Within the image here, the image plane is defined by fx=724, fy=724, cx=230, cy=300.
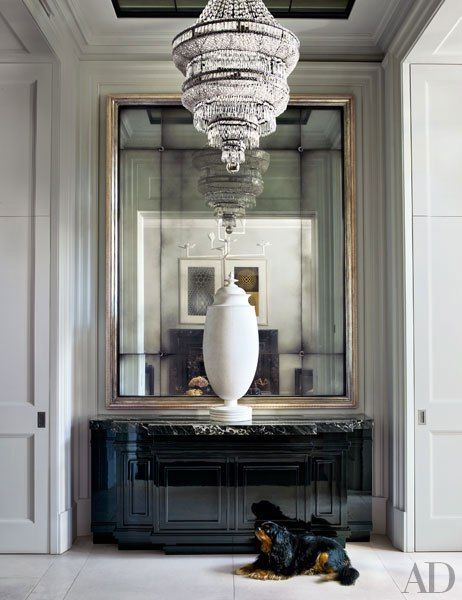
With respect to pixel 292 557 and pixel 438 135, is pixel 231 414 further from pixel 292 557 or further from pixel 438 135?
pixel 438 135

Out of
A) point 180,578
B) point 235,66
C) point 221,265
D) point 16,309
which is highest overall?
point 235,66

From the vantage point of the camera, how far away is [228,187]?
4.66 meters

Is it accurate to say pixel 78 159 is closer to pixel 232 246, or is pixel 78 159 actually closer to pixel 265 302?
pixel 232 246

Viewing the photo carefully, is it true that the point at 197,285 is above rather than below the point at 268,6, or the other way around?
below

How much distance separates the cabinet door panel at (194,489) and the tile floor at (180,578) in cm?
24

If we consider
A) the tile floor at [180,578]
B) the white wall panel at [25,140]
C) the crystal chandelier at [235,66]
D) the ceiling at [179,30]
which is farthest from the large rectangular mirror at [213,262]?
the crystal chandelier at [235,66]

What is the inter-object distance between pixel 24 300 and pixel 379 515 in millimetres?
2597

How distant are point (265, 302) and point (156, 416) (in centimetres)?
101

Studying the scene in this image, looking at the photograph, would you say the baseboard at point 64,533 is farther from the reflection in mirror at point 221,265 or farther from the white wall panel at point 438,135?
the white wall panel at point 438,135

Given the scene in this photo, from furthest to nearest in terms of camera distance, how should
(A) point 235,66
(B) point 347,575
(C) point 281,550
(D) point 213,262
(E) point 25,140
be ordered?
(D) point 213,262 → (E) point 25,140 → (C) point 281,550 → (B) point 347,575 → (A) point 235,66

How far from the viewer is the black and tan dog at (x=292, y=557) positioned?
12.4 ft

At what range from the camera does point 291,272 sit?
4656 millimetres

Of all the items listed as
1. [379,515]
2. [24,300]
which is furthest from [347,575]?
[24,300]

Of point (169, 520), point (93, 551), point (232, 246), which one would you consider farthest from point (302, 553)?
point (232, 246)
